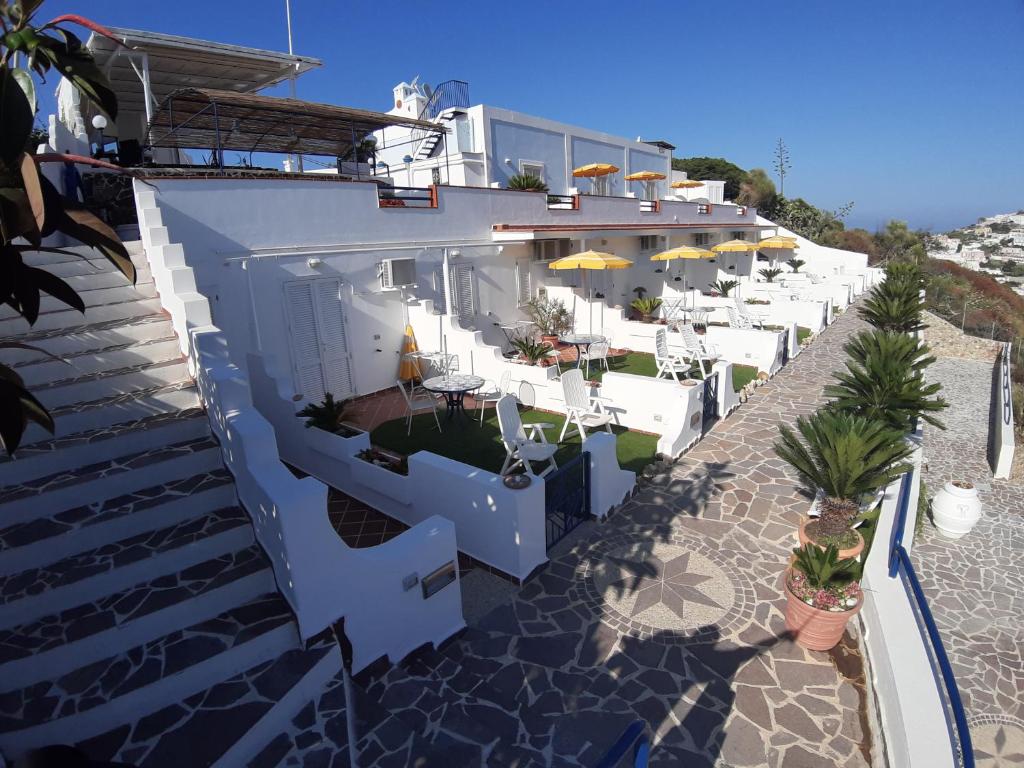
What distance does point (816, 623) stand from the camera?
16.1ft

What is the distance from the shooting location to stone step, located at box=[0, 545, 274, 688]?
3.75 meters

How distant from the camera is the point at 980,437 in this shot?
14.2 m

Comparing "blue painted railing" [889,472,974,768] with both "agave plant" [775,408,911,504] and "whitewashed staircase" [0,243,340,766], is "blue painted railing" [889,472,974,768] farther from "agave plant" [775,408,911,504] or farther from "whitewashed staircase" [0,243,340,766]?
"whitewashed staircase" [0,243,340,766]

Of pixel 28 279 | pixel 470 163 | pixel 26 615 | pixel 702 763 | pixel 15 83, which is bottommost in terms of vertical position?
pixel 702 763

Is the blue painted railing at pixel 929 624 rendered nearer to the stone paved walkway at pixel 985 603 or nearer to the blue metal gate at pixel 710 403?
the stone paved walkway at pixel 985 603

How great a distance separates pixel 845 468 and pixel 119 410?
765 cm

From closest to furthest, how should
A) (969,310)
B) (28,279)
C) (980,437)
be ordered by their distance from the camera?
(28,279), (980,437), (969,310)

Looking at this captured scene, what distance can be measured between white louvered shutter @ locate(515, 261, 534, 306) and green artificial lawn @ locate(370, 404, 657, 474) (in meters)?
6.02

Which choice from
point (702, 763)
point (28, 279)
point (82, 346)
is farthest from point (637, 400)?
point (28, 279)

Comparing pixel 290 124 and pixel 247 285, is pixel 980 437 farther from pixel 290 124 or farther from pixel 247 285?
pixel 290 124

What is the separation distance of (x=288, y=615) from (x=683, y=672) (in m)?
3.32

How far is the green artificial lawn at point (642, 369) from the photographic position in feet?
42.1

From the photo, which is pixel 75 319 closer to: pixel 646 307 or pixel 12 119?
pixel 12 119

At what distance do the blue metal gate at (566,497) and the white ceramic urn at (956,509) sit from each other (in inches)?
229
